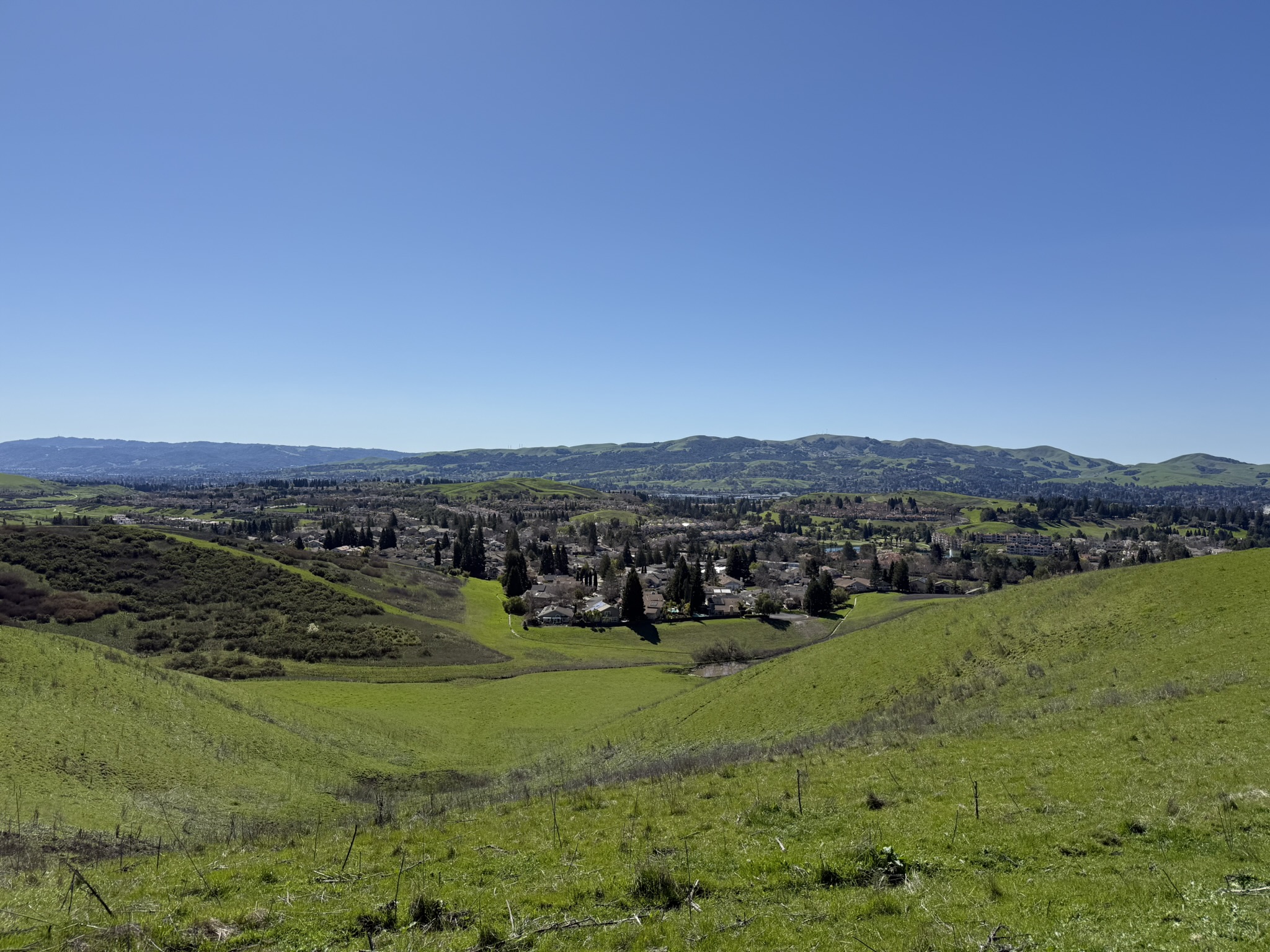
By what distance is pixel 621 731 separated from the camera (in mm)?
39906

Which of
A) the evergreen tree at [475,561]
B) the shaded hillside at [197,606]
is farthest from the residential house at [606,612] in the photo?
the evergreen tree at [475,561]

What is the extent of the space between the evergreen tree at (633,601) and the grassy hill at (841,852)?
70.0m

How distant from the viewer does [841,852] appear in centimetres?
1120

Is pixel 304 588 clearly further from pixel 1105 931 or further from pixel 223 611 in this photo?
pixel 1105 931

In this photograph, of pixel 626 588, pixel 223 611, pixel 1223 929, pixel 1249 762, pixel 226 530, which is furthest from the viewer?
pixel 226 530

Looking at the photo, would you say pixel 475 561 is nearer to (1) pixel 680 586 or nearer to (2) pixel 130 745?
(1) pixel 680 586

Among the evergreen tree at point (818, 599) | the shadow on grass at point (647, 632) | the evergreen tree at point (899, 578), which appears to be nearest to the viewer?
the shadow on grass at point (647, 632)

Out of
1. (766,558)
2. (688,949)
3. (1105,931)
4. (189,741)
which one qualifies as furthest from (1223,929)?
(766,558)

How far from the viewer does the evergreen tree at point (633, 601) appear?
→ 95.6m

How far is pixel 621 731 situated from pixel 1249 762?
31598mm

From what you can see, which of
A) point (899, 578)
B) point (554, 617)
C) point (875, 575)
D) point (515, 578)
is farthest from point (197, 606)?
point (875, 575)

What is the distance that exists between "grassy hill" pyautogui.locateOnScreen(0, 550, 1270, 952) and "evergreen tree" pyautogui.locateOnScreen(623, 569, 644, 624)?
70.0 meters

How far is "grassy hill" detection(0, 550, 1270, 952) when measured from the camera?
28.7 ft

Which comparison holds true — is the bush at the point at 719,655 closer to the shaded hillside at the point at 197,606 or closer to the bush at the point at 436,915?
the shaded hillside at the point at 197,606
